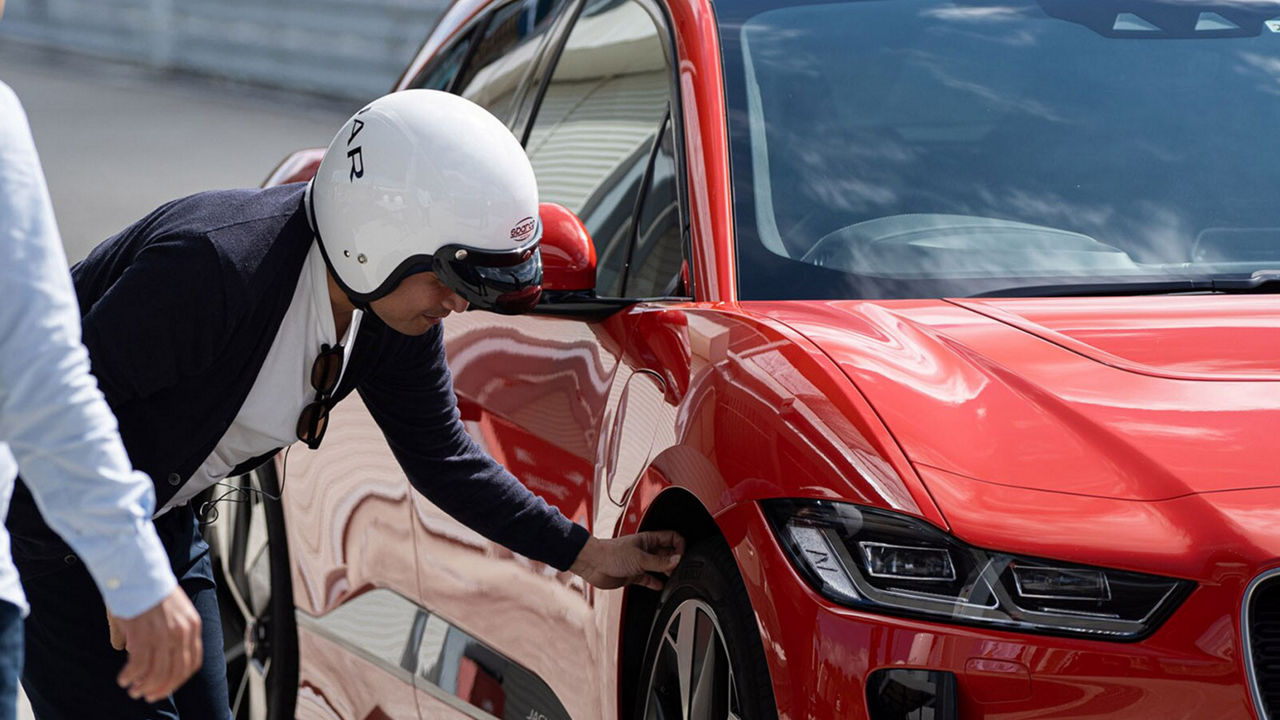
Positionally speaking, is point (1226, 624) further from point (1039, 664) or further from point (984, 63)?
point (984, 63)

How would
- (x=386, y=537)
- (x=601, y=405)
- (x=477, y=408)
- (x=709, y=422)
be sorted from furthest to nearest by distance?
(x=386, y=537) < (x=477, y=408) < (x=601, y=405) < (x=709, y=422)

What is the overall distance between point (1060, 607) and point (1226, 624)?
20 centimetres

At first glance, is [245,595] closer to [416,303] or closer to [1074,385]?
[416,303]

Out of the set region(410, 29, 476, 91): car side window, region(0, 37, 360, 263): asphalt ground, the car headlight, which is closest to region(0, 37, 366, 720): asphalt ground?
region(0, 37, 360, 263): asphalt ground

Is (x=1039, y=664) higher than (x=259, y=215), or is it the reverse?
(x=259, y=215)

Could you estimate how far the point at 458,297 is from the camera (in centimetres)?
310

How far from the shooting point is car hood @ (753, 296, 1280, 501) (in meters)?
2.64

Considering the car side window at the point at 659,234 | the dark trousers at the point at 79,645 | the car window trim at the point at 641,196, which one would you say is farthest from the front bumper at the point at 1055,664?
the car window trim at the point at 641,196

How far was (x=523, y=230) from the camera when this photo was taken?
3057mm

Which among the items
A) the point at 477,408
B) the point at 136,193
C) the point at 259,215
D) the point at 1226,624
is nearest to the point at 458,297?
the point at 259,215

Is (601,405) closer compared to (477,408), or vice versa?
(601,405)

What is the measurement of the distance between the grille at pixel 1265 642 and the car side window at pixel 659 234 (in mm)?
1316

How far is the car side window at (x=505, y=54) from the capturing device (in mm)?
4562

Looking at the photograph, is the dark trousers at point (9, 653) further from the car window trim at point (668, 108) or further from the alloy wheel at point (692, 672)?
the car window trim at point (668, 108)
